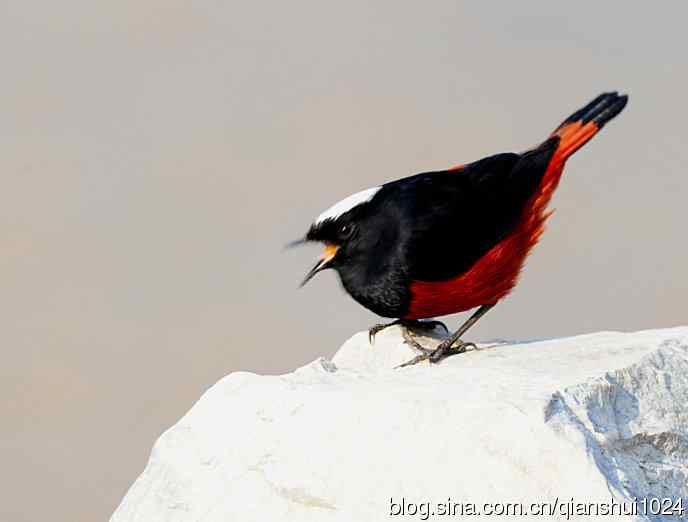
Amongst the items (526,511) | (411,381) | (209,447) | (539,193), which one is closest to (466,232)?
(539,193)

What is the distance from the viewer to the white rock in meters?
3.57

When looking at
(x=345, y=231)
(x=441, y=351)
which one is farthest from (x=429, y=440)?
(x=345, y=231)

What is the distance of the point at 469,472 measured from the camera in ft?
11.8

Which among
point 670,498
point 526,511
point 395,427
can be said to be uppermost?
point 395,427

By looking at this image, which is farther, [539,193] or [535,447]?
[539,193]

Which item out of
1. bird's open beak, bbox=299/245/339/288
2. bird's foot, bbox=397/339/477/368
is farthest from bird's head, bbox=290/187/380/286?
bird's foot, bbox=397/339/477/368

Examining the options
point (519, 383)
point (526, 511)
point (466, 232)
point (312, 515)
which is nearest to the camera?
point (526, 511)

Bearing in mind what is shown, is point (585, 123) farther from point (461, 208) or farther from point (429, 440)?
point (429, 440)

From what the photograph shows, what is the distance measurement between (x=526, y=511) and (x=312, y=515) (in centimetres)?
66

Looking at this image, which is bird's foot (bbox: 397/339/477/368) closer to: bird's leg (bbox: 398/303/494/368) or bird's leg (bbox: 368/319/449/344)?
bird's leg (bbox: 398/303/494/368)

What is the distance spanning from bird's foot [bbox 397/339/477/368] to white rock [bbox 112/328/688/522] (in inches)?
17.0

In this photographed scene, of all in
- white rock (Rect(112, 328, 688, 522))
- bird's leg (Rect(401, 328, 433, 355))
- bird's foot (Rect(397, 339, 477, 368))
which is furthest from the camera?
bird's leg (Rect(401, 328, 433, 355))

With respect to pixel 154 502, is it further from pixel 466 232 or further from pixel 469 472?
pixel 466 232

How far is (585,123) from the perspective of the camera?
573 centimetres
